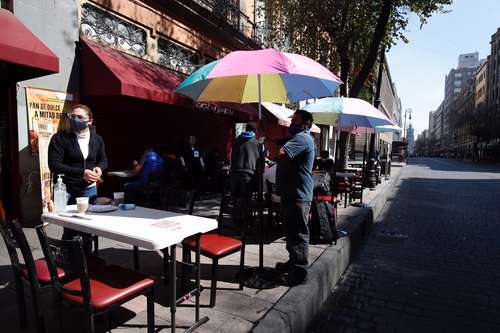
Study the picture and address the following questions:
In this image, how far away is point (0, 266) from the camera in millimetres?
4066

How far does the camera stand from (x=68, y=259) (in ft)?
7.38

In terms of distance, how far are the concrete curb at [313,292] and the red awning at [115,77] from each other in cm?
400

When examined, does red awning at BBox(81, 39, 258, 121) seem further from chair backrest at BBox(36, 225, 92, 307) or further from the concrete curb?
chair backrest at BBox(36, 225, 92, 307)

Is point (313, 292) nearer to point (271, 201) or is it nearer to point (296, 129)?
point (296, 129)

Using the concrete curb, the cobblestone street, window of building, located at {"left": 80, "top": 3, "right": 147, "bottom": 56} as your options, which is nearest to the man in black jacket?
the concrete curb

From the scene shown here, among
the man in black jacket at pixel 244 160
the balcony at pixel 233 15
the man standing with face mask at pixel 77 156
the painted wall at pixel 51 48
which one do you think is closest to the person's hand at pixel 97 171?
the man standing with face mask at pixel 77 156

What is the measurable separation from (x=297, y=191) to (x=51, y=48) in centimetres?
536

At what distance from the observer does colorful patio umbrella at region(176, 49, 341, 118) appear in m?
3.71

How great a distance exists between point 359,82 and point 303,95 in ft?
19.1

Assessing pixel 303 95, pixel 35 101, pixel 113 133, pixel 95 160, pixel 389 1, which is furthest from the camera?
pixel 389 1

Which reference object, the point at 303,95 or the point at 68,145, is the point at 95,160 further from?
the point at 303,95

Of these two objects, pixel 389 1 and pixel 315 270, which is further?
pixel 389 1

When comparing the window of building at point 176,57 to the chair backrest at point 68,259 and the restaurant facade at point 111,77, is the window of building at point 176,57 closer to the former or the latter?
the restaurant facade at point 111,77

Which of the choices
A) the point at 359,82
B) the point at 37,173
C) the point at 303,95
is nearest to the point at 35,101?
the point at 37,173
